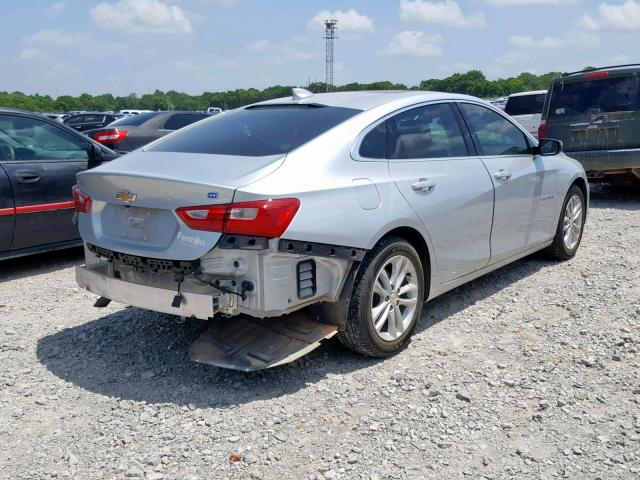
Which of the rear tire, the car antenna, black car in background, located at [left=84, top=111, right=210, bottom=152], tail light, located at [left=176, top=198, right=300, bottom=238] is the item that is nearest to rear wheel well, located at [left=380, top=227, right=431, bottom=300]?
tail light, located at [left=176, top=198, right=300, bottom=238]

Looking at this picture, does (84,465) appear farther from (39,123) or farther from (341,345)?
(39,123)

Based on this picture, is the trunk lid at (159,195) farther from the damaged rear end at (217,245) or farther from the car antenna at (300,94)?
the car antenna at (300,94)

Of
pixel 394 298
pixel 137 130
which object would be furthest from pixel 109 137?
pixel 394 298

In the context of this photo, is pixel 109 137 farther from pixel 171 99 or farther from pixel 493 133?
pixel 171 99

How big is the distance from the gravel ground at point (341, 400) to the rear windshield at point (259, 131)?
1.33 metres

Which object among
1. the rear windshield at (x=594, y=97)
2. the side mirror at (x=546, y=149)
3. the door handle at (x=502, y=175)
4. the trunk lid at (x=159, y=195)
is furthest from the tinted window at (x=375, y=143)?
the rear windshield at (x=594, y=97)

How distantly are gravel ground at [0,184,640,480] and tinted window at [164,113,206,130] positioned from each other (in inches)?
307

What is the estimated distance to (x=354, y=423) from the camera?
3.35 metres

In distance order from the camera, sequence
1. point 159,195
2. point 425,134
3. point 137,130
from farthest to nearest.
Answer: point 137,130 < point 425,134 < point 159,195

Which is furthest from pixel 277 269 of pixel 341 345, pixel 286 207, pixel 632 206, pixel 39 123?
pixel 632 206

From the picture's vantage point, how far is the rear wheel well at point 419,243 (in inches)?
161

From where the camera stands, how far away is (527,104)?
17.1 meters

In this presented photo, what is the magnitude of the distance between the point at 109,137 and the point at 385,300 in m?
8.54

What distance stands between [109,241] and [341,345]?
5.24 feet
